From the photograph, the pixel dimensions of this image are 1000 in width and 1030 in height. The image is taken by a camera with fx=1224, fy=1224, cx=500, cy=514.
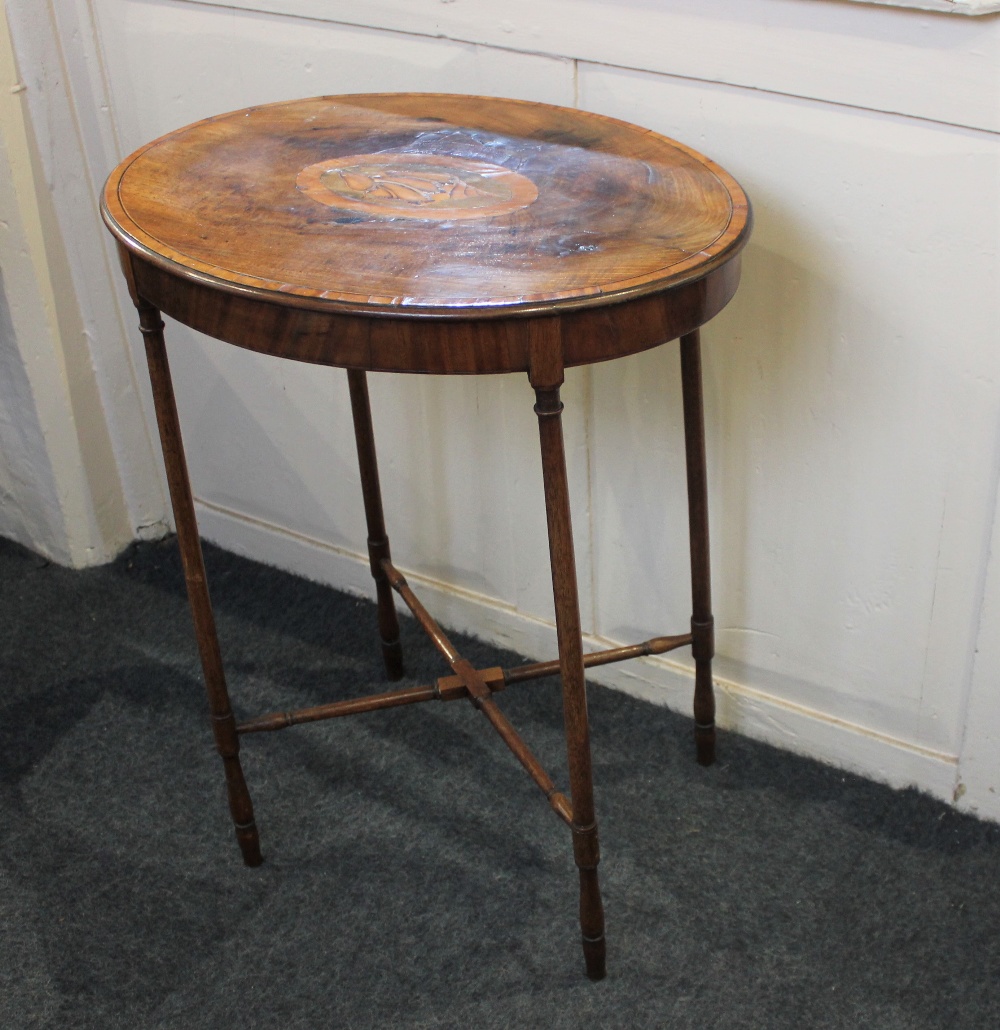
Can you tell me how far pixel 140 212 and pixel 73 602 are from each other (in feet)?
3.66

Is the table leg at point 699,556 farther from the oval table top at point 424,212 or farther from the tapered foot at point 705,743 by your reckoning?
the oval table top at point 424,212

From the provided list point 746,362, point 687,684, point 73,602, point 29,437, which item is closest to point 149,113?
point 29,437

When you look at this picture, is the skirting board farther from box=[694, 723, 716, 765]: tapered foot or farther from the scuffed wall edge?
the scuffed wall edge

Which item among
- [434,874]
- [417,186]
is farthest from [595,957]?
[417,186]

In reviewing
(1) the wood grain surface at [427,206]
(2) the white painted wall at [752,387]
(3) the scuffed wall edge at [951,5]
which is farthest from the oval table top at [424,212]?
(3) the scuffed wall edge at [951,5]

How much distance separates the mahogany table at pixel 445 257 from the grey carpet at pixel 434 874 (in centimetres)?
11

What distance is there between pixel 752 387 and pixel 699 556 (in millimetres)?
227

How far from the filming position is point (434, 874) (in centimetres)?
161

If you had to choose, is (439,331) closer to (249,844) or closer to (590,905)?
(590,905)

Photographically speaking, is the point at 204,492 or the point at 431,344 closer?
the point at 431,344

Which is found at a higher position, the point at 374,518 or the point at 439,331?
the point at 439,331

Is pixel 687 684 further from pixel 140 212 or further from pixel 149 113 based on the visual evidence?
pixel 149 113

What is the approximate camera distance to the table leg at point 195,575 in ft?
4.32

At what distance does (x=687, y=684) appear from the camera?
1838 mm
